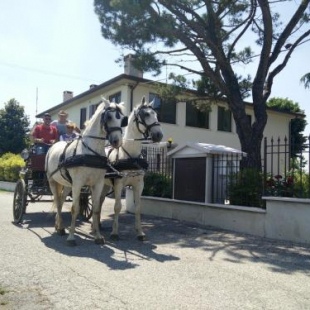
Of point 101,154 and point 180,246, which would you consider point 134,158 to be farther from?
point 180,246

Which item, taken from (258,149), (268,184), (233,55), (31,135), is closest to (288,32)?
(233,55)

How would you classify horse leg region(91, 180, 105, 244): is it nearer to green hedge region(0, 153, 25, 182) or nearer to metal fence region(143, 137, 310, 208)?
metal fence region(143, 137, 310, 208)

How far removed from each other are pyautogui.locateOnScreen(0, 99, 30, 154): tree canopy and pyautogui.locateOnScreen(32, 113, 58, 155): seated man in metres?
26.4

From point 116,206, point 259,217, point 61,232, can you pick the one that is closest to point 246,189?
point 259,217

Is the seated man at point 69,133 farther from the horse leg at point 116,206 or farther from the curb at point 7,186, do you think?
the curb at point 7,186

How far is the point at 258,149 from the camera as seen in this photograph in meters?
12.4

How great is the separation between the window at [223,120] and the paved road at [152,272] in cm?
1891

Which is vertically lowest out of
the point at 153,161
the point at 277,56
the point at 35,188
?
the point at 35,188

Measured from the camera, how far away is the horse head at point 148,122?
310 inches

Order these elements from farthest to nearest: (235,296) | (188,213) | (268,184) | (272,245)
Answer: (188,213) → (268,184) → (272,245) → (235,296)

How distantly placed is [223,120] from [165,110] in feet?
17.1

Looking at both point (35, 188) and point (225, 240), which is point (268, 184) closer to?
point (225, 240)

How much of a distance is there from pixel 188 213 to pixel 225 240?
2.76 meters

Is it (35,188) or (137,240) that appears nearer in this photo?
(137,240)
